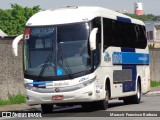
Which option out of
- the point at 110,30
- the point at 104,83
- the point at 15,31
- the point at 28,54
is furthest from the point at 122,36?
the point at 15,31

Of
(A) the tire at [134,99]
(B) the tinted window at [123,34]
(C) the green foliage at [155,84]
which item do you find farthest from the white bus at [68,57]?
(C) the green foliage at [155,84]

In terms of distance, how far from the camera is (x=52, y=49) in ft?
69.6

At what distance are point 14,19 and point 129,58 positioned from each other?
9396 centimetres

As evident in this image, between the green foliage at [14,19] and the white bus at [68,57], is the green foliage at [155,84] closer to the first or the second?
the white bus at [68,57]

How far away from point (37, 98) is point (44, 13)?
319cm

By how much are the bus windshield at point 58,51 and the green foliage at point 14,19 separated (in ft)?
299

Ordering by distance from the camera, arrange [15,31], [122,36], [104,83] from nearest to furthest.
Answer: [104,83], [122,36], [15,31]

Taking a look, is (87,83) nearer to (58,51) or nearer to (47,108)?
(58,51)

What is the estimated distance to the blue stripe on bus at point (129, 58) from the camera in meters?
24.4

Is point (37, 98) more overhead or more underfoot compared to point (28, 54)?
more underfoot

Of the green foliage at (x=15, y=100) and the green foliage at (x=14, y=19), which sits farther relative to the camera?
the green foliage at (x=14, y=19)

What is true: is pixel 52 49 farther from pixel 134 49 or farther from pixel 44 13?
pixel 134 49

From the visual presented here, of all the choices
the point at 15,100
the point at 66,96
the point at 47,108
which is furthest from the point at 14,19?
the point at 66,96

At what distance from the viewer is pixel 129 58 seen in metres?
26.2
